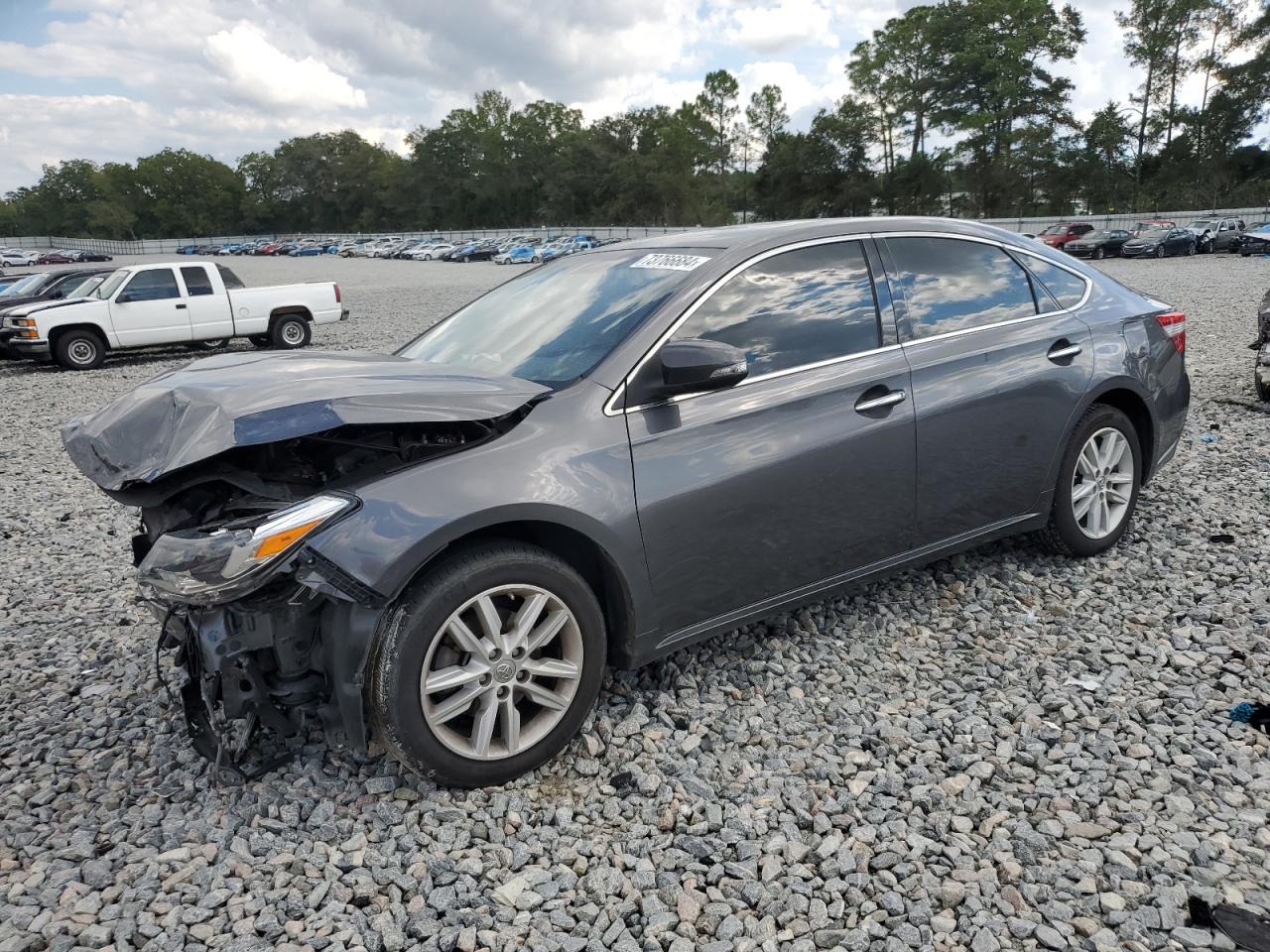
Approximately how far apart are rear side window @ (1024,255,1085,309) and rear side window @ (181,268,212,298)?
1462 cm

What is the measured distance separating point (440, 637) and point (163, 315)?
578 inches

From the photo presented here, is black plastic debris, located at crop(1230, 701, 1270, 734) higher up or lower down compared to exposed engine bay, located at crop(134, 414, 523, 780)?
lower down

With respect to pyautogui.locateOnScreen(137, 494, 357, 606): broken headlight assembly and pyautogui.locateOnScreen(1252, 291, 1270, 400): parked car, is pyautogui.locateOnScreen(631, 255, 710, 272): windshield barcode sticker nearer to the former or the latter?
pyautogui.locateOnScreen(137, 494, 357, 606): broken headlight assembly

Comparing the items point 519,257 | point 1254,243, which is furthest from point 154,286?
point 519,257

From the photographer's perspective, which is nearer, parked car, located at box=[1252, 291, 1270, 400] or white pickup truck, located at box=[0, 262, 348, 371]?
parked car, located at box=[1252, 291, 1270, 400]

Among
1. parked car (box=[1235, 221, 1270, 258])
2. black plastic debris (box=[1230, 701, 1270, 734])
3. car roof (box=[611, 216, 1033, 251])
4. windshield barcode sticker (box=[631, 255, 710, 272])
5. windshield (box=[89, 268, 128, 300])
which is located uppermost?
car roof (box=[611, 216, 1033, 251])

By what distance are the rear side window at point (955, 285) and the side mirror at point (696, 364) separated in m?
1.07

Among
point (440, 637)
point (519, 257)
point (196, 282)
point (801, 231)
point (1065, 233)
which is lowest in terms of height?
point (1065, 233)

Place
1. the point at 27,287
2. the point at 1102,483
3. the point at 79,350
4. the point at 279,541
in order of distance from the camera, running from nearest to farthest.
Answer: the point at 279,541 < the point at 1102,483 < the point at 79,350 < the point at 27,287

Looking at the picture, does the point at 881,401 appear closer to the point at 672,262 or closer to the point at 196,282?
the point at 672,262

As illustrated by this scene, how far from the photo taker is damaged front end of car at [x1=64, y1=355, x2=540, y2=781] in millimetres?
2596

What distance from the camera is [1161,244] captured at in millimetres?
32938

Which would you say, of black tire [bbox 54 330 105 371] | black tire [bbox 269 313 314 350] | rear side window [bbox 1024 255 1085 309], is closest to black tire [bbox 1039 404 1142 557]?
rear side window [bbox 1024 255 1085 309]

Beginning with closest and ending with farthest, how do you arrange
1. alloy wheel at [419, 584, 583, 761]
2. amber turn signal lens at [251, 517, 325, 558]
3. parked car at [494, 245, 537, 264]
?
amber turn signal lens at [251, 517, 325, 558]
alloy wheel at [419, 584, 583, 761]
parked car at [494, 245, 537, 264]
